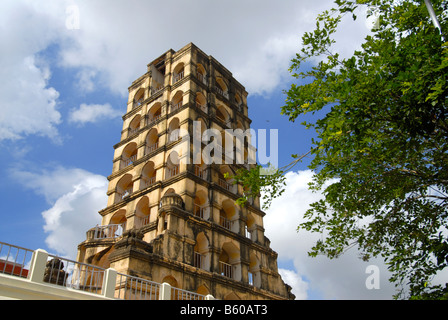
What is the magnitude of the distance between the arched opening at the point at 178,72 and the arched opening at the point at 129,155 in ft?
19.3

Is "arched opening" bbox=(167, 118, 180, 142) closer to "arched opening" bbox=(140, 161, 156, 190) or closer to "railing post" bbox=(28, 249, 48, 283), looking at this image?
"arched opening" bbox=(140, 161, 156, 190)

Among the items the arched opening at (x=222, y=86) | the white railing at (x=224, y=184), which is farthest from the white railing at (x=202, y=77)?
the white railing at (x=224, y=184)

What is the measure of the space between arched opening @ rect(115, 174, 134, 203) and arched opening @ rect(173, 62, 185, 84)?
811cm

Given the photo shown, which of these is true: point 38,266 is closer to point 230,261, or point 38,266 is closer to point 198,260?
point 198,260

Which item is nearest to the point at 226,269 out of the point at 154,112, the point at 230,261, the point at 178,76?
the point at 230,261

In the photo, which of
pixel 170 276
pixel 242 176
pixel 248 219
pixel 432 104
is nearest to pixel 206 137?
pixel 248 219

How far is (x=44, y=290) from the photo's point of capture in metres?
9.16

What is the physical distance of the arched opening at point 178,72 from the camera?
2924cm

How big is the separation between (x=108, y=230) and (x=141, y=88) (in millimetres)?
13668

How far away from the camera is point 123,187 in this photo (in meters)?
27.3

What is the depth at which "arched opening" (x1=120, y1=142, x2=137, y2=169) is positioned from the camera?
2856cm

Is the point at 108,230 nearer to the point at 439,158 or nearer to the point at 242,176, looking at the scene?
the point at 242,176

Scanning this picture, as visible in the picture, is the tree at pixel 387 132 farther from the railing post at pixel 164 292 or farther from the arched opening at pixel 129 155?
the arched opening at pixel 129 155

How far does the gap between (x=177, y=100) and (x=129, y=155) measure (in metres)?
5.59
